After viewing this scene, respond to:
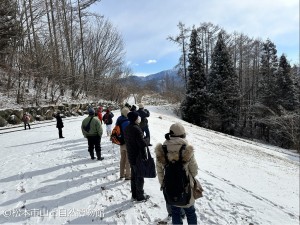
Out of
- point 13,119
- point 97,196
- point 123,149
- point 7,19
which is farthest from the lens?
point 13,119

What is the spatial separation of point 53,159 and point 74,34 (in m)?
30.0

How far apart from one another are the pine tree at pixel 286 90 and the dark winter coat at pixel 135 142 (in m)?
40.3

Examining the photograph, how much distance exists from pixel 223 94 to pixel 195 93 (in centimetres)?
405

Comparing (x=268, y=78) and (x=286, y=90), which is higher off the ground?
(x=268, y=78)

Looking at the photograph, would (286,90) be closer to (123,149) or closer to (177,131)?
(123,149)

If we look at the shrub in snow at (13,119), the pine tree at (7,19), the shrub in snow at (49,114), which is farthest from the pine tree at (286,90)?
the pine tree at (7,19)

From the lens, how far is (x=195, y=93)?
1599 inches

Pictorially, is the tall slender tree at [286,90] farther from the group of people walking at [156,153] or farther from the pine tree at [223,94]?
the group of people walking at [156,153]

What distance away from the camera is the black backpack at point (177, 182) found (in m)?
4.27

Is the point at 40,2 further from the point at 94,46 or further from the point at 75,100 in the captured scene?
the point at 94,46

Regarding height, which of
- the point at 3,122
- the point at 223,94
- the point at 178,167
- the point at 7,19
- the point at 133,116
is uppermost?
the point at 7,19

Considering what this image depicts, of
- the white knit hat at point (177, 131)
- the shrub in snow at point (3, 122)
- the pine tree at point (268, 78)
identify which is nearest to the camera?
the white knit hat at point (177, 131)

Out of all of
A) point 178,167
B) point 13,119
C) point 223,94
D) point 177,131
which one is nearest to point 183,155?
point 178,167

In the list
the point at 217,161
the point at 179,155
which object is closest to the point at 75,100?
the point at 217,161
